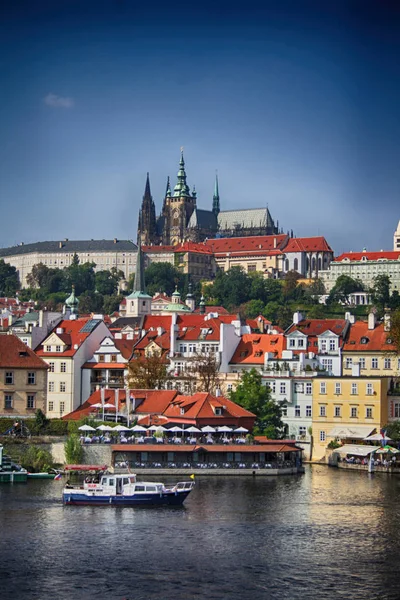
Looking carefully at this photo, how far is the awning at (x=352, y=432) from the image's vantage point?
9034 cm

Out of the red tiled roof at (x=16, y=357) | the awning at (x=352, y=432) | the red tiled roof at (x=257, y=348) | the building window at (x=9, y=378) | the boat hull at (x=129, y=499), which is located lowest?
the boat hull at (x=129, y=499)

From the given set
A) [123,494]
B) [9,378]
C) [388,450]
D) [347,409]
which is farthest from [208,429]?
[123,494]

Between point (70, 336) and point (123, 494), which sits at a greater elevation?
point (70, 336)

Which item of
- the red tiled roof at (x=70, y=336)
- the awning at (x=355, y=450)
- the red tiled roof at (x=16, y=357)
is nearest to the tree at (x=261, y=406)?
the awning at (x=355, y=450)

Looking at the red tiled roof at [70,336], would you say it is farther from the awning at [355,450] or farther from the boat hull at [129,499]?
the boat hull at [129,499]

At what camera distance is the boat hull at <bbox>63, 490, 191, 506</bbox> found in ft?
230

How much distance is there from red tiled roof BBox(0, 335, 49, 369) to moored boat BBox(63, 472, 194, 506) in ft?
69.8

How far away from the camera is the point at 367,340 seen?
102 meters

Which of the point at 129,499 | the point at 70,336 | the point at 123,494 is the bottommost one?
the point at 129,499

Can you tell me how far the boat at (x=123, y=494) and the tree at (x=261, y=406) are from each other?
22125mm

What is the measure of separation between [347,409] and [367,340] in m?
10.7

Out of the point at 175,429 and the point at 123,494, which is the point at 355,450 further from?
the point at 123,494

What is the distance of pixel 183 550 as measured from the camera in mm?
57438

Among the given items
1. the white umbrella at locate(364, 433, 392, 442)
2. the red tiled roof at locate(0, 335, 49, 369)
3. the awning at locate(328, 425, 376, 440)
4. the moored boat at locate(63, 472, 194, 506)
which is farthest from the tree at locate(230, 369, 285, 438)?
the moored boat at locate(63, 472, 194, 506)
